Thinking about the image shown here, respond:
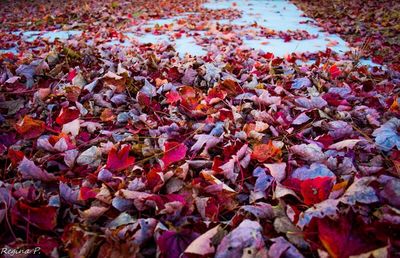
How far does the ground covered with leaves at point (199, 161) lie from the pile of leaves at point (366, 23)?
1.25 m

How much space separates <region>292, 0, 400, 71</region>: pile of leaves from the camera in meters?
3.71

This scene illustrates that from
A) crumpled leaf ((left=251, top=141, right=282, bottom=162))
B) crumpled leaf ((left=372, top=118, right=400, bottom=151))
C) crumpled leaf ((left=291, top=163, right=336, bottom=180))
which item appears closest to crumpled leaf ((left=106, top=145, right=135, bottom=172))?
crumpled leaf ((left=251, top=141, right=282, bottom=162))

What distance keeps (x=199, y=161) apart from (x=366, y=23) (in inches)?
212

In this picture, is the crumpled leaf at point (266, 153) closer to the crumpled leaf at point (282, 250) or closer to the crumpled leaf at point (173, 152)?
the crumpled leaf at point (173, 152)

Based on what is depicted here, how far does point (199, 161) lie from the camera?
1.52 m

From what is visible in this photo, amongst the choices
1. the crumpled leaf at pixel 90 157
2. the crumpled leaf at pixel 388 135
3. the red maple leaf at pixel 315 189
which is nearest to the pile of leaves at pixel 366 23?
the crumpled leaf at pixel 388 135

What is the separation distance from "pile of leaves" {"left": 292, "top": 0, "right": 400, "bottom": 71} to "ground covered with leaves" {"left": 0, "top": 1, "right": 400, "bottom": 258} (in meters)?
1.25

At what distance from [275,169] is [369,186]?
0.39 meters

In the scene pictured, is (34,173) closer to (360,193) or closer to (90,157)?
(90,157)

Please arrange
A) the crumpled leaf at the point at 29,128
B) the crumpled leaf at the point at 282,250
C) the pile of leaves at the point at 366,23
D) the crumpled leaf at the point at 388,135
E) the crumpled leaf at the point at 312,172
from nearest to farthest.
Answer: the crumpled leaf at the point at 282,250 < the crumpled leaf at the point at 312,172 < the crumpled leaf at the point at 388,135 < the crumpled leaf at the point at 29,128 < the pile of leaves at the point at 366,23

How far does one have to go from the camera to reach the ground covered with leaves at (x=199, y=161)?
108 cm

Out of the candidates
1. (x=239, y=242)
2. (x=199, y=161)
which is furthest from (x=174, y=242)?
(x=199, y=161)

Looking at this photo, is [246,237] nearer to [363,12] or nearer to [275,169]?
[275,169]

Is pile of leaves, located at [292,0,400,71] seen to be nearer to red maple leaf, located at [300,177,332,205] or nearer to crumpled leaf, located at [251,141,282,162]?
crumpled leaf, located at [251,141,282,162]
